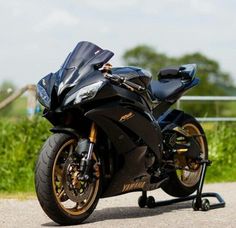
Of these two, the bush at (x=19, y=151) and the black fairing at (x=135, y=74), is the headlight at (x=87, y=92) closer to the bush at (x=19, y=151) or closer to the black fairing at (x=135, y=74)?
the black fairing at (x=135, y=74)

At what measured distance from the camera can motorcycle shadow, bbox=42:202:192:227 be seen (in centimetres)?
703

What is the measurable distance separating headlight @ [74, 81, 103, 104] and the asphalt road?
1.03 metres

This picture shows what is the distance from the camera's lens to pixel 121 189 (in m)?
6.91

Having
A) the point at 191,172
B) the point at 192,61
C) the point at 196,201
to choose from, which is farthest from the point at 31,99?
the point at 192,61

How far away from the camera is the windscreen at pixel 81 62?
6496 mm

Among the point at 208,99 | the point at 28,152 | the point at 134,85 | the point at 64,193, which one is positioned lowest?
the point at 208,99

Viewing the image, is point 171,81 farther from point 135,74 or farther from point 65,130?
point 65,130

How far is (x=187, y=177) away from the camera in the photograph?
8.17 metres

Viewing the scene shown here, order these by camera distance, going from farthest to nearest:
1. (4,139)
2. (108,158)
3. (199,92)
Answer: (199,92) → (4,139) → (108,158)

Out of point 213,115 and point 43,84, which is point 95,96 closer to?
point 43,84

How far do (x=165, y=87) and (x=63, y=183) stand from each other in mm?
1764

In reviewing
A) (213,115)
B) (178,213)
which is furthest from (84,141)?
(213,115)

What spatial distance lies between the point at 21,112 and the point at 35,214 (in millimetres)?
5497

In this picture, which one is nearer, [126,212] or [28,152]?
[126,212]
